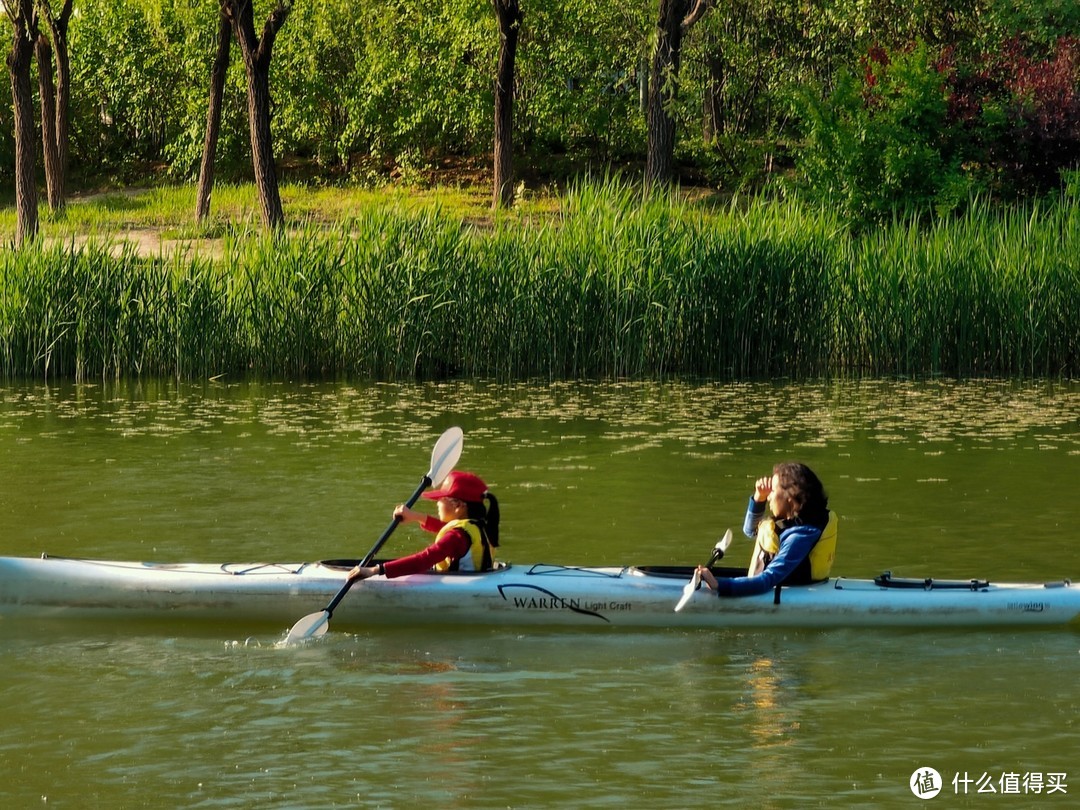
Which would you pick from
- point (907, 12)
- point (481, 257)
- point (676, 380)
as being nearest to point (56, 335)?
point (481, 257)

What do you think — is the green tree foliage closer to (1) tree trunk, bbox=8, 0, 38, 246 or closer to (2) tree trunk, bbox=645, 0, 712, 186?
(2) tree trunk, bbox=645, 0, 712, 186

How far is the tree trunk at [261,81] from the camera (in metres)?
22.5

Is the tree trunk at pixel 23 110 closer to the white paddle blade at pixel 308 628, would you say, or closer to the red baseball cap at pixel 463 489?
the red baseball cap at pixel 463 489

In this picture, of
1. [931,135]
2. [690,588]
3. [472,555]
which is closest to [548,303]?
[472,555]

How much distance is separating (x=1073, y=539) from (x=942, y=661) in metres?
2.61

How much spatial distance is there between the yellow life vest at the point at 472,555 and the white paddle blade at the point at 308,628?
677mm

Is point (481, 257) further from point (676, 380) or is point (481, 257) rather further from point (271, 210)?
point (271, 210)

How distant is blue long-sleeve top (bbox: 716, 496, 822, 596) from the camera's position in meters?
7.62

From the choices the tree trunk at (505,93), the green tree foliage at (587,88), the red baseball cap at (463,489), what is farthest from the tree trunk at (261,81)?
the red baseball cap at (463,489)

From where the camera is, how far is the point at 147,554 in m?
9.16

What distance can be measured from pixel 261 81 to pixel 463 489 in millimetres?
16280

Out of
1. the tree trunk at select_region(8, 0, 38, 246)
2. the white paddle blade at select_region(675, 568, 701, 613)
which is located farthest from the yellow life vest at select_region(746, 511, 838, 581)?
the tree trunk at select_region(8, 0, 38, 246)

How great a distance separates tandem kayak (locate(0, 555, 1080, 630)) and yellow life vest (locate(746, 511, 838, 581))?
0.29 ft

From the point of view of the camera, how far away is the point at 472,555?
26.0 feet
